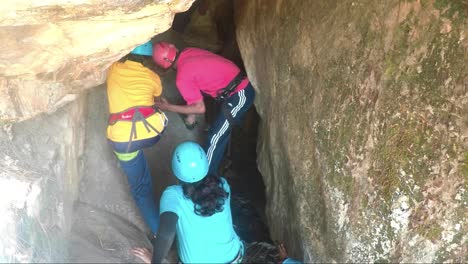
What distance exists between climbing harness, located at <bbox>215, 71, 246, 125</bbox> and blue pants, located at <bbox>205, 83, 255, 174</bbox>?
22mm

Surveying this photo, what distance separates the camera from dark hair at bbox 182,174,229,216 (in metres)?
3.41

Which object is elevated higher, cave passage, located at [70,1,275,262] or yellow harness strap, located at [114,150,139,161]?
yellow harness strap, located at [114,150,139,161]

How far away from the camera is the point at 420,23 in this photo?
278 centimetres

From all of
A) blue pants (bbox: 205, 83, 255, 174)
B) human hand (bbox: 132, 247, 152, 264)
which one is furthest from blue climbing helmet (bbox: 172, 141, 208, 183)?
blue pants (bbox: 205, 83, 255, 174)

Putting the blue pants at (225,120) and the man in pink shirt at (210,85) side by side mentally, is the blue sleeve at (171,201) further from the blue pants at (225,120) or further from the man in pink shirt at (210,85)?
the blue pants at (225,120)

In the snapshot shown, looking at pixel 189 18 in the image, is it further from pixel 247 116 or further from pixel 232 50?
pixel 247 116

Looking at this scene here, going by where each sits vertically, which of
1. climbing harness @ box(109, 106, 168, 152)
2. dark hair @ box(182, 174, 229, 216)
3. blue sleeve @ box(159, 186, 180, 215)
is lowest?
blue sleeve @ box(159, 186, 180, 215)

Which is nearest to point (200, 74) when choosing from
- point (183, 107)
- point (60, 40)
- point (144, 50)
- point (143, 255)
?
point (183, 107)

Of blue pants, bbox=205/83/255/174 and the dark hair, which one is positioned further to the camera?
blue pants, bbox=205/83/255/174

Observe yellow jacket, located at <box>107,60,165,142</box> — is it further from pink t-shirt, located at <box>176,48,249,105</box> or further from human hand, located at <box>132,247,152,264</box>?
human hand, located at <box>132,247,152,264</box>

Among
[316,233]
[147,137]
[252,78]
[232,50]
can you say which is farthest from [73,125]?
[232,50]

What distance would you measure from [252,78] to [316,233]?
180 centimetres

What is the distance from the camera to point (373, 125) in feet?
10.5

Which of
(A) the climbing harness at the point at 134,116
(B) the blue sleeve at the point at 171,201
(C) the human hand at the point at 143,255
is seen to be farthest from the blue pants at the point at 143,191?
(B) the blue sleeve at the point at 171,201
